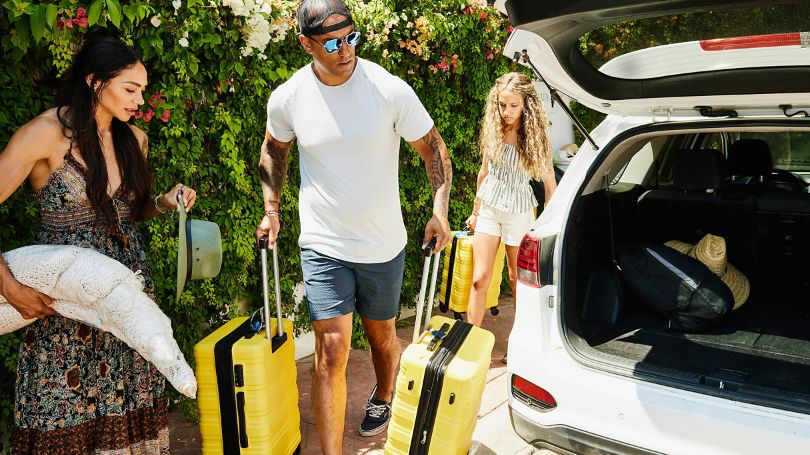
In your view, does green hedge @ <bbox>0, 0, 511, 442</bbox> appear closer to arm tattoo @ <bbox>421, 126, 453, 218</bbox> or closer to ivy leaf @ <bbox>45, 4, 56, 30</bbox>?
ivy leaf @ <bbox>45, 4, 56, 30</bbox>

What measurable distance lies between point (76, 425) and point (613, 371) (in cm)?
204

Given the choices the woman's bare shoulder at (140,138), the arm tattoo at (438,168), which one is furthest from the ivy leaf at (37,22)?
the arm tattoo at (438,168)

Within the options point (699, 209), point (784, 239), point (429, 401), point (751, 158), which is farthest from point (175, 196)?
point (751, 158)

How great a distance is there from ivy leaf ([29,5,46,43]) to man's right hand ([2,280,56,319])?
36.9 inches

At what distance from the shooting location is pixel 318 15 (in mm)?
2781

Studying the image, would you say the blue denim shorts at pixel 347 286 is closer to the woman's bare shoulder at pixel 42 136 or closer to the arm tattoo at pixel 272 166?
the arm tattoo at pixel 272 166

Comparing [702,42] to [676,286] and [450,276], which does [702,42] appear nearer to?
[676,286]

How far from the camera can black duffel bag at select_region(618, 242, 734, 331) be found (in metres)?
3.22

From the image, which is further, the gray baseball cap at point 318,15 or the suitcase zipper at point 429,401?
the gray baseball cap at point 318,15

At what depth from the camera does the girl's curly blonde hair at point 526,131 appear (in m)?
4.38

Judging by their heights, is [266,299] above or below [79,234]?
below

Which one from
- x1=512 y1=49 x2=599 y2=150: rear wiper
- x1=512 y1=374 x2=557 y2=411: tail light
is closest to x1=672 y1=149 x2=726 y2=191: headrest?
x1=512 y1=49 x2=599 y2=150: rear wiper

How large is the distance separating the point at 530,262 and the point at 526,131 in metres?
1.75

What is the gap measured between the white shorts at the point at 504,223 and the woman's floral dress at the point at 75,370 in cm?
241
